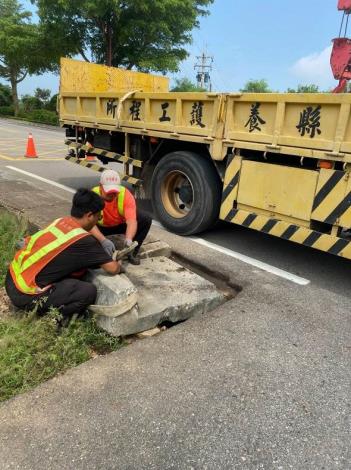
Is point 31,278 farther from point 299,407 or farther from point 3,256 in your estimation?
point 299,407

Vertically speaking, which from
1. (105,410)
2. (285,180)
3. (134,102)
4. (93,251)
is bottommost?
(105,410)

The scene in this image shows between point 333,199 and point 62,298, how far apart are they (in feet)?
8.45

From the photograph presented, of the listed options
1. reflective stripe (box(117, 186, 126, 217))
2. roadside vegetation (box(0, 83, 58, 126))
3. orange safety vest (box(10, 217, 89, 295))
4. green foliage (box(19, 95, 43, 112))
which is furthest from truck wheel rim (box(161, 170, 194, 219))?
green foliage (box(19, 95, 43, 112))

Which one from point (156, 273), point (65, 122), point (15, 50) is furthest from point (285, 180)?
point (15, 50)

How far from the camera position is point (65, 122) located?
757 centimetres

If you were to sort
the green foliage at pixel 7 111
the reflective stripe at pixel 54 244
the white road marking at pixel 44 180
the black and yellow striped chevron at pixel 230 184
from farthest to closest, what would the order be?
1. the green foliage at pixel 7 111
2. the white road marking at pixel 44 180
3. the black and yellow striped chevron at pixel 230 184
4. the reflective stripe at pixel 54 244

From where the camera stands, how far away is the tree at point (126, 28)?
19422mm

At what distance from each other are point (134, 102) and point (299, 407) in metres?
4.60

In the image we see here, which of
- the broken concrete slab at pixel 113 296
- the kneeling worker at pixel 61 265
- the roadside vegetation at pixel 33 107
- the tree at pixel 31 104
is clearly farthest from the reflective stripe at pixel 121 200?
the tree at pixel 31 104

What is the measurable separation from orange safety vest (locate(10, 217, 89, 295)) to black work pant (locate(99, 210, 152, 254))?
1.21 meters

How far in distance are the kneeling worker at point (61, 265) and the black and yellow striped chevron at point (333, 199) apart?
6.93ft

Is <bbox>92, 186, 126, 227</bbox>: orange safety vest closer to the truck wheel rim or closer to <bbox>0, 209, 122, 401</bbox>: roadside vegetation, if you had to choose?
<bbox>0, 209, 122, 401</bbox>: roadside vegetation

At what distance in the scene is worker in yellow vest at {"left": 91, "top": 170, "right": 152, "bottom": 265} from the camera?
12.5ft

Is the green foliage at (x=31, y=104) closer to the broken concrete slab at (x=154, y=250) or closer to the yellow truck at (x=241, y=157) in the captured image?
the yellow truck at (x=241, y=157)
